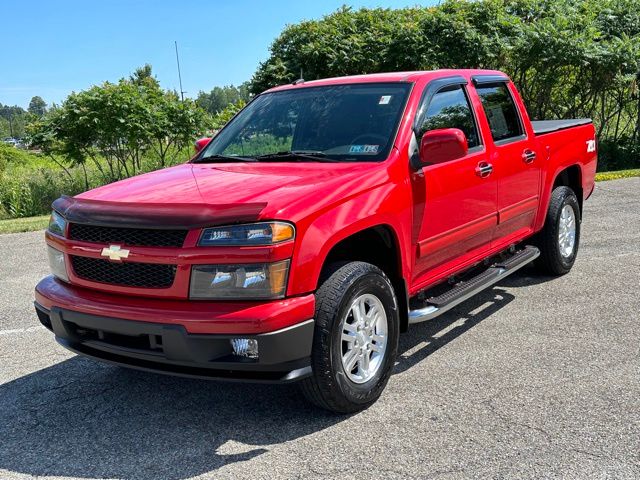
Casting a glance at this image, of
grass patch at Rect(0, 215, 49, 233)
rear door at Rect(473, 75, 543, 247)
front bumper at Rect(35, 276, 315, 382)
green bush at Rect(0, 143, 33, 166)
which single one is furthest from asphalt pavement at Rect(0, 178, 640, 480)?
green bush at Rect(0, 143, 33, 166)

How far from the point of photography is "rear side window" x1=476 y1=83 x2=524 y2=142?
5312 mm

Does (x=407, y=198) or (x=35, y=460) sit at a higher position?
(x=407, y=198)

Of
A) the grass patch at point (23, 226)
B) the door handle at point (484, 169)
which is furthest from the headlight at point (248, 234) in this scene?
the grass patch at point (23, 226)

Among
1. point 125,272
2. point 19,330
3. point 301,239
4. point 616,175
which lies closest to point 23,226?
point 19,330

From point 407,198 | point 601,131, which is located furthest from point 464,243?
point 601,131

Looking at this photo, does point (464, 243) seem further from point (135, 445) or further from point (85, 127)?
point (85, 127)

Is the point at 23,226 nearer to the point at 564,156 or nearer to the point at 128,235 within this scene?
the point at 128,235

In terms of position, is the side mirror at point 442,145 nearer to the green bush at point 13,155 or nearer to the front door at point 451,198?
the front door at point 451,198

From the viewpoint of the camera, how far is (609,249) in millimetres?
7438

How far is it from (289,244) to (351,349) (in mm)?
797

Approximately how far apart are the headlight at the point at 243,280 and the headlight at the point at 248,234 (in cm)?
11

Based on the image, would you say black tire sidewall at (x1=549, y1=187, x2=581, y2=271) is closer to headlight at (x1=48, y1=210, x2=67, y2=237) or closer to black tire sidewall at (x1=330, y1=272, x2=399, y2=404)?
black tire sidewall at (x1=330, y1=272, x2=399, y2=404)

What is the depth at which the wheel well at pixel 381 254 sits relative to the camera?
3.92 metres

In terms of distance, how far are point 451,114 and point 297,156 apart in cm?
128
